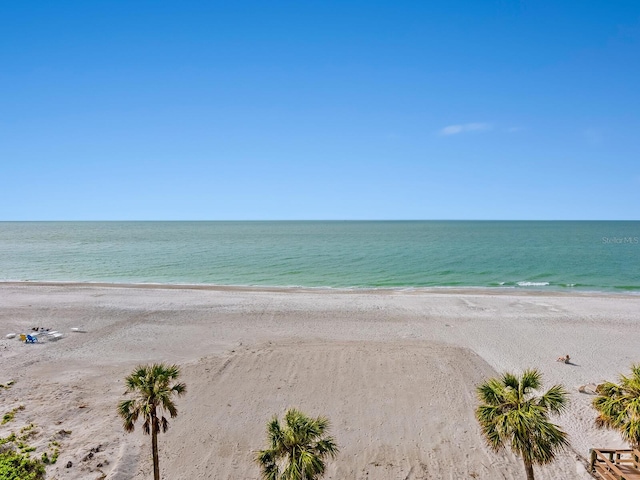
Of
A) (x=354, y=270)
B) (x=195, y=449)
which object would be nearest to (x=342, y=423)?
(x=195, y=449)

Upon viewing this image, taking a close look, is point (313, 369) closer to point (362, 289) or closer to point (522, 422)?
point (522, 422)

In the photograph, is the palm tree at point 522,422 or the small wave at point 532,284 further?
the small wave at point 532,284

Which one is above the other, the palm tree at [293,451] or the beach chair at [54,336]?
the palm tree at [293,451]

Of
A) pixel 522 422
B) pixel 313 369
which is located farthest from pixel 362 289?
pixel 522 422

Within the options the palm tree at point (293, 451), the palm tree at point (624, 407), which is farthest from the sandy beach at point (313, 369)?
the palm tree at point (293, 451)

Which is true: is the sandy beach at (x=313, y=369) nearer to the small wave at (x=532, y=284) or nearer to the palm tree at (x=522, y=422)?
Result: the palm tree at (x=522, y=422)

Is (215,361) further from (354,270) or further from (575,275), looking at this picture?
(575,275)
